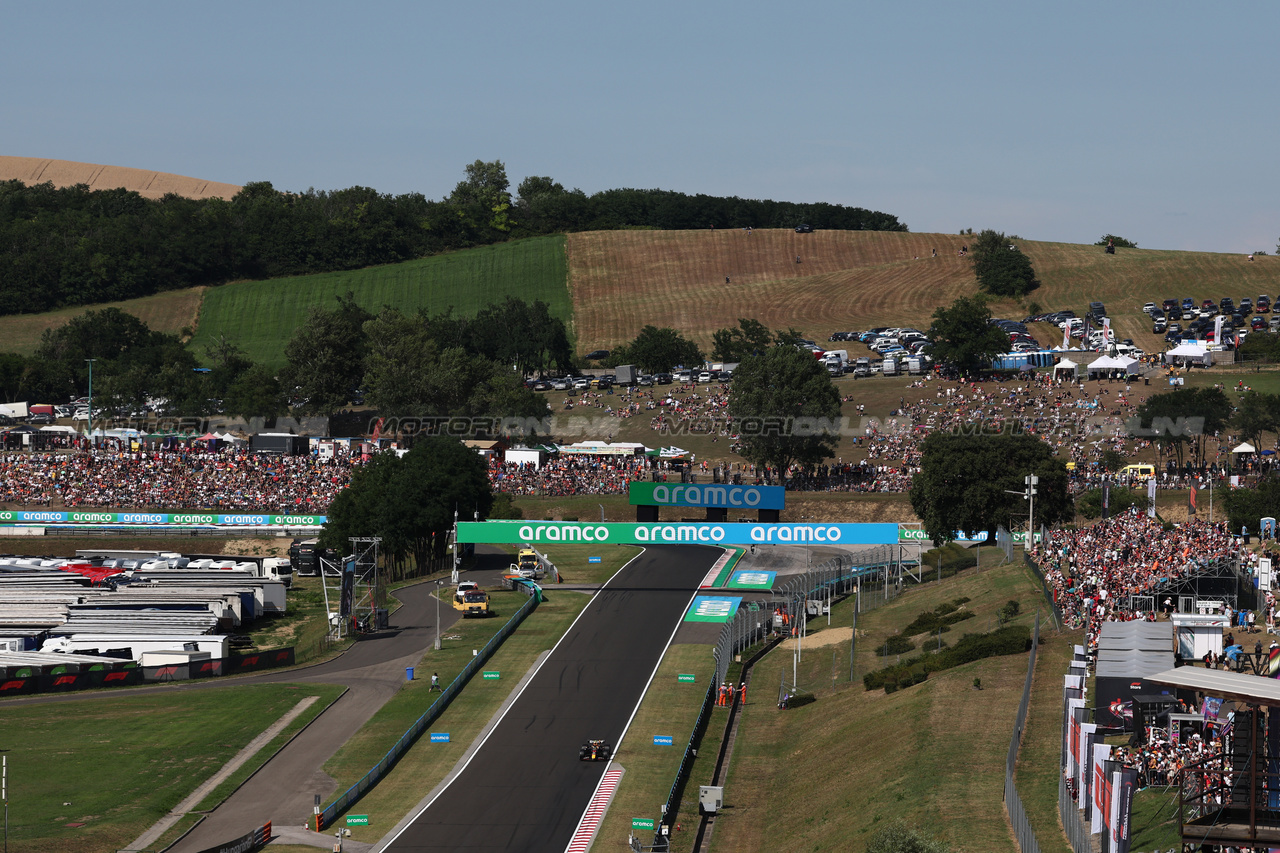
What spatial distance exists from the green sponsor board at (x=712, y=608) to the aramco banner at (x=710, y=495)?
30.1ft

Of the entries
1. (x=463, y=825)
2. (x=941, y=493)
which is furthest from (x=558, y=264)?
(x=463, y=825)

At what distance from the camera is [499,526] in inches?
2847

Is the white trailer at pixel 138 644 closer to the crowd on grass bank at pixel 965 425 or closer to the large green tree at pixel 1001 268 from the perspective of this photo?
the crowd on grass bank at pixel 965 425

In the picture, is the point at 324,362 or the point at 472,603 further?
the point at 324,362

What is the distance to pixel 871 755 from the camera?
40.0 meters

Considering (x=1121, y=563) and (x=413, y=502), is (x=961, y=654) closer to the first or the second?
(x=1121, y=563)

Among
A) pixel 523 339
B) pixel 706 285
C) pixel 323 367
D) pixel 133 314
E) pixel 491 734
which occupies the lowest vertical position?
pixel 491 734

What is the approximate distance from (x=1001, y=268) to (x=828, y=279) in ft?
77.1

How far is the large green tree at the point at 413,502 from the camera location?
253ft

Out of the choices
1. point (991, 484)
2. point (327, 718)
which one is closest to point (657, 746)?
point (327, 718)

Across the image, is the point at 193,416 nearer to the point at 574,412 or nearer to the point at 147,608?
the point at 574,412

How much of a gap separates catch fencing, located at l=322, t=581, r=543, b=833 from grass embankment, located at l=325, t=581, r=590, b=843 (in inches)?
→ 10.4

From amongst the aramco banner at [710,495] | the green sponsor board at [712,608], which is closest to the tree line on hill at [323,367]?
the aramco banner at [710,495]

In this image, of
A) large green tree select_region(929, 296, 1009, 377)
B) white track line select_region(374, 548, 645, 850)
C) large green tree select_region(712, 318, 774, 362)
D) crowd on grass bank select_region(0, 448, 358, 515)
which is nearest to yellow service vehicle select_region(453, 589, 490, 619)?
white track line select_region(374, 548, 645, 850)
